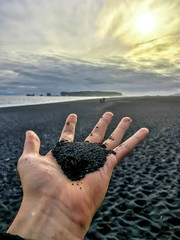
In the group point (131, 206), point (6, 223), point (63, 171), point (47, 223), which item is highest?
point (63, 171)

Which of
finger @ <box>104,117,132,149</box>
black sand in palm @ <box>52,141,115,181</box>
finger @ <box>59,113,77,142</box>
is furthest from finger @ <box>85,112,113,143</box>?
black sand in palm @ <box>52,141,115,181</box>

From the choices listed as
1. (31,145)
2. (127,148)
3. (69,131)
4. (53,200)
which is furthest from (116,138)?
(53,200)

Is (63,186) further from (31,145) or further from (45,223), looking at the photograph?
(31,145)

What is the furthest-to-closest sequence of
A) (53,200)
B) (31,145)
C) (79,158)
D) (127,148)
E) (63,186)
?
(127,148), (79,158), (31,145), (63,186), (53,200)

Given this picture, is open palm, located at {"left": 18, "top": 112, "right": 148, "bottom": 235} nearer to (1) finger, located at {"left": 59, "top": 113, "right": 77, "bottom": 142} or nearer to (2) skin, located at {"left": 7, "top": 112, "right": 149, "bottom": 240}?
(2) skin, located at {"left": 7, "top": 112, "right": 149, "bottom": 240}

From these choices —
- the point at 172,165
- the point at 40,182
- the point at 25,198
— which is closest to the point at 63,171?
the point at 40,182

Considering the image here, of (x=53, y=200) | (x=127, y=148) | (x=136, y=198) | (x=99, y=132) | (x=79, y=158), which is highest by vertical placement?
(x=99, y=132)

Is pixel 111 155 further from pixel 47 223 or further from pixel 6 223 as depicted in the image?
pixel 6 223
